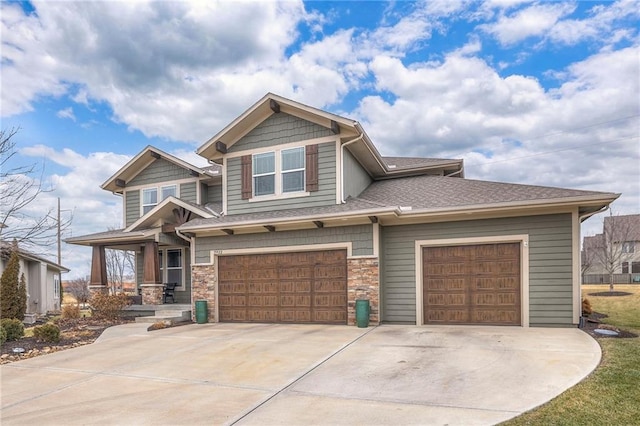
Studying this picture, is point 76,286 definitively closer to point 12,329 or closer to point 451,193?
point 12,329

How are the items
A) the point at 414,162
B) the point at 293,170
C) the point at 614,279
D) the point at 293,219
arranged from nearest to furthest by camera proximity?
1. the point at 293,219
2. the point at 293,170
3. the point at 414,162
4. the point at 614,279

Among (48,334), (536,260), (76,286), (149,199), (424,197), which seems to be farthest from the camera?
(76,286)

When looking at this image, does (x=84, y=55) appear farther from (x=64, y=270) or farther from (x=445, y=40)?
(x=64, y=270)

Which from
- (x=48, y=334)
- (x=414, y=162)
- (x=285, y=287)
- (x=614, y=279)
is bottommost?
(x=614, y=279)

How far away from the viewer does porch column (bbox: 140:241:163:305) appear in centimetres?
1577

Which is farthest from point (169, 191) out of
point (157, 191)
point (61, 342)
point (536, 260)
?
point (536, 260)

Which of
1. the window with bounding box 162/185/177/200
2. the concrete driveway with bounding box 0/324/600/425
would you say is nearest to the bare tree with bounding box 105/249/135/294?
the window with bounding box 162/185/177/200

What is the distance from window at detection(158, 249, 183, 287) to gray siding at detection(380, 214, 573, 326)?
10.1m

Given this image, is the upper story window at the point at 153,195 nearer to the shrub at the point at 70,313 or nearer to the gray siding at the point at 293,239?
the gray siding at the point at 293,239

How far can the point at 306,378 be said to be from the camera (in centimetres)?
638

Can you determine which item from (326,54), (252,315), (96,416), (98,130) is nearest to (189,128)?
(98,130)

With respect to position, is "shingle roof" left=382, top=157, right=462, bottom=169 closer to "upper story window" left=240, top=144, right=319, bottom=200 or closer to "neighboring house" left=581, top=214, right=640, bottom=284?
"upper story window" left=240, top=144, right=319, bottom=200

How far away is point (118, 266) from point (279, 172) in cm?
2658

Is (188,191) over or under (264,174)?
under
